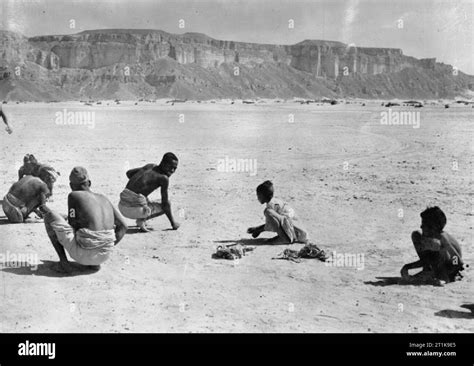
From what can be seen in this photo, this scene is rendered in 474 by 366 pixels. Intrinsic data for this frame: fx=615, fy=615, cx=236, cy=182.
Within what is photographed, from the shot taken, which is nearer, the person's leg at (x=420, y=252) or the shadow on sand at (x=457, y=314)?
the shadow on sand at (x=457, y=314)

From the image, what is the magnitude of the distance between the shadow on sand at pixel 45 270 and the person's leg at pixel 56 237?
0.24ft

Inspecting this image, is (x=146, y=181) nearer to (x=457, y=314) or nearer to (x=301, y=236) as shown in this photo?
(x=301, y=236)

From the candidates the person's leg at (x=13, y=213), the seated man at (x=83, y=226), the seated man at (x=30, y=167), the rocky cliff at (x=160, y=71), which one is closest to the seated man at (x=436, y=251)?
the seated man at (x=83, y=226)

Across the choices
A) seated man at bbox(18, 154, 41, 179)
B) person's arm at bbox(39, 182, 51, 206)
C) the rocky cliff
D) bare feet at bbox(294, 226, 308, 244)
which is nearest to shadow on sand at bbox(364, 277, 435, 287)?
bare feet at bbox(294, 226, 308, 244)

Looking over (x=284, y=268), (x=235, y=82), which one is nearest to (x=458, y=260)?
(x=284, y=268)

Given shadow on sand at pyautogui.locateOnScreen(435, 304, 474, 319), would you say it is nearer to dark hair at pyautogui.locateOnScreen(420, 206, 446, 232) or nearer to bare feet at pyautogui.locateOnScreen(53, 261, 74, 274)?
dark hair at pyautogui.locateOnScreen(420, 206, 446, 232)

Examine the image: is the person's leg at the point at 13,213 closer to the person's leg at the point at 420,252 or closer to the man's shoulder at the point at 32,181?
the man's shoulder at the point at 32,181

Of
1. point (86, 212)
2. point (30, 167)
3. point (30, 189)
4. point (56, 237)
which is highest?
point (30, 167)

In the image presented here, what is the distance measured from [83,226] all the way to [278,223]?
3.18 meters

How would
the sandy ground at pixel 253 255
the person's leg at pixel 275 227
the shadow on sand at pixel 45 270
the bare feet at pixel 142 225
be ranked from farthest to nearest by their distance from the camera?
1. the bare feet at pixel 142 225
2. the person's leg at pixel 275 227
3. the shadow on sand at pixel 45 270
4. the sandy ground at pixel 253 255

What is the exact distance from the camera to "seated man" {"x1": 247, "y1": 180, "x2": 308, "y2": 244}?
933 centimetres

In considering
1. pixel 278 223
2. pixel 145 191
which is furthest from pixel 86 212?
pixel 278 223

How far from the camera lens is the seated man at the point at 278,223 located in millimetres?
9328

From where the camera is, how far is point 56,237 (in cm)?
745
